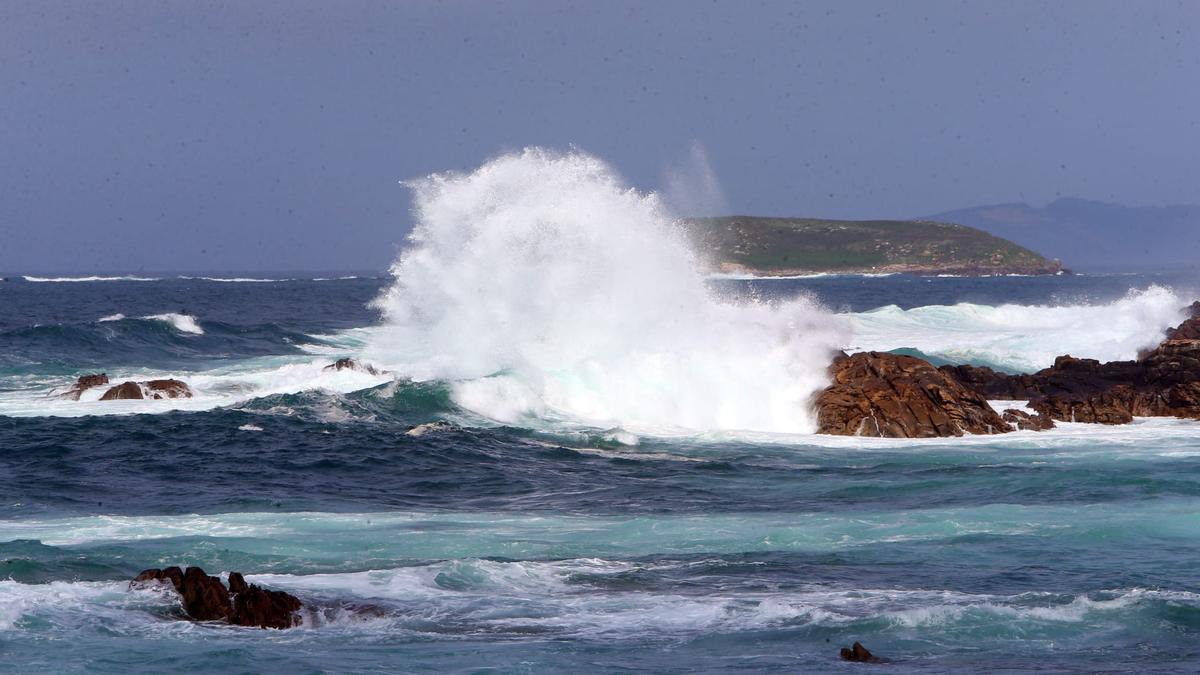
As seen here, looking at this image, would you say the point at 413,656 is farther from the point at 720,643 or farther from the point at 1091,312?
the point at 1091,312

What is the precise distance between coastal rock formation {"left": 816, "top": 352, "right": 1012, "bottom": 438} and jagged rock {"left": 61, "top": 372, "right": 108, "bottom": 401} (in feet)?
45.0

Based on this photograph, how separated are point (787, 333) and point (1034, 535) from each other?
13.2 metres

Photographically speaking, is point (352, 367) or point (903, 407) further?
point (352, 367)

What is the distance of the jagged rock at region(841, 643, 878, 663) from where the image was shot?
1045cm

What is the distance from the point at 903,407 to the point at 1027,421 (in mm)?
2015

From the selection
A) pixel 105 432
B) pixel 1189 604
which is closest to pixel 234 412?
pixel 105 432

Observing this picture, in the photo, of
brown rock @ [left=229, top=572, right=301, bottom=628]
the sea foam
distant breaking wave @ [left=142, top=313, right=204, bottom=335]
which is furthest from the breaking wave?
brown rock @ [left=229, top=572, right=301, bottom=628]

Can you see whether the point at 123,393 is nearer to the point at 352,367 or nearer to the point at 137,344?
the point at 352,367

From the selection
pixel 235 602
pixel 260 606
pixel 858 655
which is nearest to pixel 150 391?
pixel 235 602

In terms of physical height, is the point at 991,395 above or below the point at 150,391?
below

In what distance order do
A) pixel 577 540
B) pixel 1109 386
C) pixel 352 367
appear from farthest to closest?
pixel 352 367 < pixel 1109 386 < pixel 577 540

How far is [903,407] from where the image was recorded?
75.7 ft

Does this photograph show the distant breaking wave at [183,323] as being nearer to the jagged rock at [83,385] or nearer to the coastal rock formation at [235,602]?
the jagged rock at [83,385]

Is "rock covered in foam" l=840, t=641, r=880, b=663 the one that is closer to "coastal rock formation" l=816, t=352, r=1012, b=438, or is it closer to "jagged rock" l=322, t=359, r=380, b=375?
"coastal rock formation" l=816, t=352, r=1012, b=438
